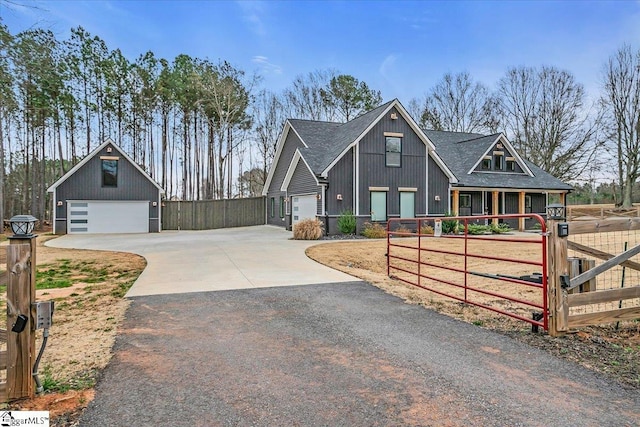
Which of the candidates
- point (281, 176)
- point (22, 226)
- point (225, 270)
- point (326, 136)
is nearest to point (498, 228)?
point (326, 136)

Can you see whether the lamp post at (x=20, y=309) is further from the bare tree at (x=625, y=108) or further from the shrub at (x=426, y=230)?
the bare tree at (x=625, y=108)

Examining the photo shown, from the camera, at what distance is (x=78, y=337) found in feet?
14.5

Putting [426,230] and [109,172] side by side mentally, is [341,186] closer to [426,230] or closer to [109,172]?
[426,230]

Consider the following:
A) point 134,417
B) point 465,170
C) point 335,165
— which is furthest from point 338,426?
point 465,170

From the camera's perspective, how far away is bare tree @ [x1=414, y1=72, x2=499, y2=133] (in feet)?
119

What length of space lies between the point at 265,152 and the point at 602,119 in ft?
91.7

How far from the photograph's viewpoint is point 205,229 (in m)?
25.2

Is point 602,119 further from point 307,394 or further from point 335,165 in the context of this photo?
point 307,394

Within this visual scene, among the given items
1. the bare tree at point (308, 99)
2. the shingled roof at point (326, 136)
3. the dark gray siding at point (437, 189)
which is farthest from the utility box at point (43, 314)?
the bare tree at point (308, 99)

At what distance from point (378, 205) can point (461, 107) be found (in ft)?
73.8

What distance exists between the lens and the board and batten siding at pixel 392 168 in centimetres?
1883

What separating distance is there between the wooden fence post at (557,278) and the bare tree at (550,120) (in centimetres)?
3301

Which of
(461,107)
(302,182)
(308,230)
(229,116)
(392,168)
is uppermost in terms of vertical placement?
(461,107)

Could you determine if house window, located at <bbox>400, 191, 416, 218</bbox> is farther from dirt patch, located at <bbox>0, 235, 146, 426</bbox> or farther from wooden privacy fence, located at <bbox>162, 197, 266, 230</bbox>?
dirt patch, located at <bbox>0, 235, 146, 426</bbox>
